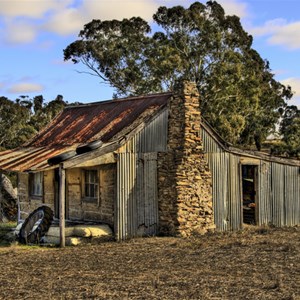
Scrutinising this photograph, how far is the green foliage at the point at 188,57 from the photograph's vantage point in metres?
36.1

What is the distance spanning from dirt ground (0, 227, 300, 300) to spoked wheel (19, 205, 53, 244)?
812 mm

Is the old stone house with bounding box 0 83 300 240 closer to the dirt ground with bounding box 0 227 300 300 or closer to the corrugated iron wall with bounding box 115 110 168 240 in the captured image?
the corrugated iron wall with bounding box 115 110 168 240

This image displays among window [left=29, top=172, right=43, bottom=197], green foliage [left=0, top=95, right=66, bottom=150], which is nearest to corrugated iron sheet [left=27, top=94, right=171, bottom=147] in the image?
window [left=29, top=172, right=43, bottom=197]

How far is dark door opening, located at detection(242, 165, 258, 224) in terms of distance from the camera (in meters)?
20.4

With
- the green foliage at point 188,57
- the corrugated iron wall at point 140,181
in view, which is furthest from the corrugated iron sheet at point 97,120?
the green foliage at point 188,57

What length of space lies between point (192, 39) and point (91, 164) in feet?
76.1

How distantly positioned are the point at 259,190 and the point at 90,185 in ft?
19.6

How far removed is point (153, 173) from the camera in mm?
16844

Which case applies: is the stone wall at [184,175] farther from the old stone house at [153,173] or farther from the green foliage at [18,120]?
the green foliage at [18,120]

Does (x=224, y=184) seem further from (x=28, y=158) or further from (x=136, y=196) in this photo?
(x=28, y=158)

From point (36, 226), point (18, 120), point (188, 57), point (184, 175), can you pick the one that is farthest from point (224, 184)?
point (18, 120)

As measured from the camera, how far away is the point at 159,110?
55.8ft

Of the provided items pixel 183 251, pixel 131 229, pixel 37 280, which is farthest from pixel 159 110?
pixel 37 280

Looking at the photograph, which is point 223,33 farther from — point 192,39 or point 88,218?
point 88,218
